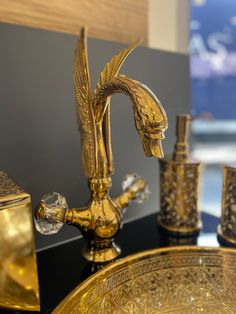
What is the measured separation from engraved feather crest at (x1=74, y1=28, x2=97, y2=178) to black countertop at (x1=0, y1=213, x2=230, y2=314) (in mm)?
171

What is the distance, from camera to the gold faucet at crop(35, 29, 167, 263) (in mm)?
→ 357

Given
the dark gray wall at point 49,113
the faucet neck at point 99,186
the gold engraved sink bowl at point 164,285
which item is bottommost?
the gold engraved sink bowl at point 164,285

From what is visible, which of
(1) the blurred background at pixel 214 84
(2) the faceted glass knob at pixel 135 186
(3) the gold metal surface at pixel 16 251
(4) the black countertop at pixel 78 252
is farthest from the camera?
(1) the blurred background at pixel 214 84

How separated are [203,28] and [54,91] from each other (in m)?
0.78

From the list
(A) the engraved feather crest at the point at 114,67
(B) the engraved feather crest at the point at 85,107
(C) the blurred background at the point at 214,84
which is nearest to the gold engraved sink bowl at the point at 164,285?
(B) the engraved feather crest at the point at 85,107

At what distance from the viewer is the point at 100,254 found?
0.50 meters

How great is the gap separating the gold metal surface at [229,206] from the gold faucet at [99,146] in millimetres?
199

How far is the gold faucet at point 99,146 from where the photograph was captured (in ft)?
1.17

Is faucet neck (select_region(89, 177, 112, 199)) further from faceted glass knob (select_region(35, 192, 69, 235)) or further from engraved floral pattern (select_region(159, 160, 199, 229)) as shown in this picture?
engraved floral pattern (select_region(159, 160, 199, 229))

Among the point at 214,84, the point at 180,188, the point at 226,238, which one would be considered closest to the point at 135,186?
the point at 180,188

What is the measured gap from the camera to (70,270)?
19.7 inches

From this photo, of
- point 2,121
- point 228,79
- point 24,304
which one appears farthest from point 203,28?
point 24,304

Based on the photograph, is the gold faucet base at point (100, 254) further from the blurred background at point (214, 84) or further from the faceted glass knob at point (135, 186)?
the blurred background at point (214, 84)

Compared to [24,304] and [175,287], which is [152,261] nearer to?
[175,287]
